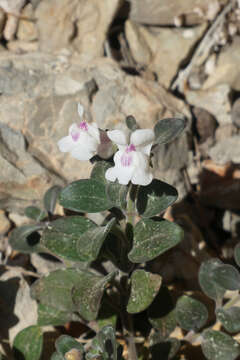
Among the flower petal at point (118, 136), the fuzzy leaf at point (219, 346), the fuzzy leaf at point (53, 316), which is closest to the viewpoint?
the flower petal at point (118, 136)

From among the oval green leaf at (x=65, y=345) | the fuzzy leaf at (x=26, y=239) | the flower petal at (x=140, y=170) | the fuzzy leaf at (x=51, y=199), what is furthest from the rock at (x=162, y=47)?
the oval green leaf at (x=65, y=345)

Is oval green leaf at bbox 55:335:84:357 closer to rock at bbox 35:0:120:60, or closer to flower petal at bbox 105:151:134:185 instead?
flower petal at bbox 105:151:134:185

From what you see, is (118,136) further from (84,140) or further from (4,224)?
(4,224)

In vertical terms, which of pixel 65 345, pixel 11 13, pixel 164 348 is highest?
pixel 11 13

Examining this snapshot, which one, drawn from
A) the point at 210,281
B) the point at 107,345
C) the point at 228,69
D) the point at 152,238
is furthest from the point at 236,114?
the point at 107,345

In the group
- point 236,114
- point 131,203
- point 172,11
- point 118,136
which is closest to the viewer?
point 118,136

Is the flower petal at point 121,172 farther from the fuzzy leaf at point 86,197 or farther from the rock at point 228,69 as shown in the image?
the rock at point 228,69

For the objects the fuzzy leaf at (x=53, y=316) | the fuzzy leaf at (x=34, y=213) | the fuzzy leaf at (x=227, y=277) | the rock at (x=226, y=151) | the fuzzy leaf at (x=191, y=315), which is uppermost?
the fuzzy leaf at (x=227, y=277)
